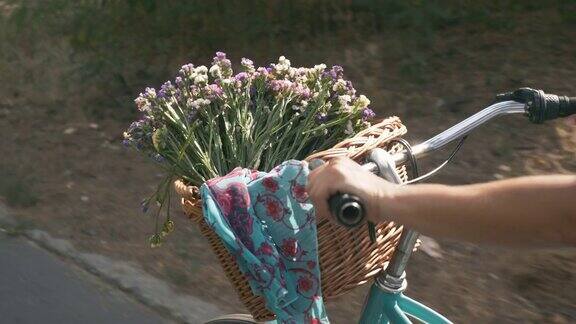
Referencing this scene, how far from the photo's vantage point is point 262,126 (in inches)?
96.7

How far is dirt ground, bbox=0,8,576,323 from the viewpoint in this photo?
4113mm

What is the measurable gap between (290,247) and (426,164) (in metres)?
3.03

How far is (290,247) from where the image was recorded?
2.16m

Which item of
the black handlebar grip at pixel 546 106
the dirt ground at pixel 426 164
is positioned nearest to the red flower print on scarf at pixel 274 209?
the black handlebar grip at pixel 546 106

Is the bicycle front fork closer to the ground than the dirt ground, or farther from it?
farther from it

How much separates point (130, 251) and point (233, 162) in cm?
278

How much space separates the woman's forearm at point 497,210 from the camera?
5.51 feet

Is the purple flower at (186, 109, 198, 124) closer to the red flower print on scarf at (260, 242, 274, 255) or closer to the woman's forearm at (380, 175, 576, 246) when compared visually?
the red flower print on scarf at (260, 242, 274, 255)

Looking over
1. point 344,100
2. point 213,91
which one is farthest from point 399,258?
point 213,91

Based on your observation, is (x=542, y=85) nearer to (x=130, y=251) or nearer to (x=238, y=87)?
(x=130, y=251)

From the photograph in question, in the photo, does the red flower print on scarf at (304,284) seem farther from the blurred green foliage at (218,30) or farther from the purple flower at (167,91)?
the blurred green foliage at (218,30)

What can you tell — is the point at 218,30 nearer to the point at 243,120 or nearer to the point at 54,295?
the point at 54,295

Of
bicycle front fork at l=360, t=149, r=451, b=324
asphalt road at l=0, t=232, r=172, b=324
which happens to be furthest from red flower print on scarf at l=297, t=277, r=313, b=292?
asphalt road at l=0, t=232, r=172, b=324

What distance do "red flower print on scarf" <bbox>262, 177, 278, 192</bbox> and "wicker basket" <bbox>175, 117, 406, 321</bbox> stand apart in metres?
0.12
